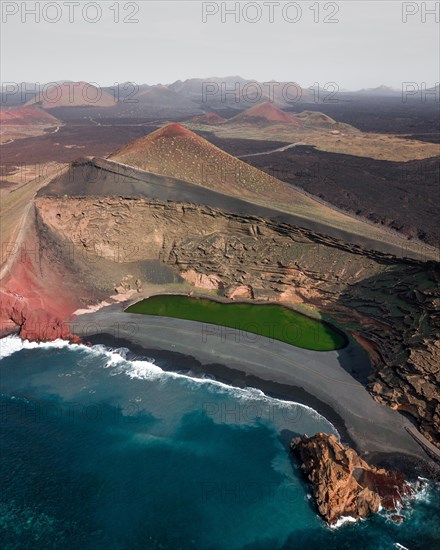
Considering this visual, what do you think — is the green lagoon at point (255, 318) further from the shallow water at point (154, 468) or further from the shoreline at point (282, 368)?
the shallow water at point (154, 468)

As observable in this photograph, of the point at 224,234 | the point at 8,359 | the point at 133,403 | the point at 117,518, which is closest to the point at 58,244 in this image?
the point at 8,359

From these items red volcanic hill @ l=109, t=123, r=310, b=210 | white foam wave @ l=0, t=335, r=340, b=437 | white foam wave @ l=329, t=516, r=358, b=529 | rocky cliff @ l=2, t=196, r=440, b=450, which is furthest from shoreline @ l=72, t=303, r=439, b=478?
red volcanic hill @ l=109, t=123, r=310, b=210

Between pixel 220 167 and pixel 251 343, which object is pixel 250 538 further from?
pixel 220 167

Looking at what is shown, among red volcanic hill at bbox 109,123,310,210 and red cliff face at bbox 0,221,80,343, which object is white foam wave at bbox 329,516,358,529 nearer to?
red cliff face at bbox 0,221,80,343

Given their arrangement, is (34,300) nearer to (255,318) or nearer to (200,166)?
(255,318)

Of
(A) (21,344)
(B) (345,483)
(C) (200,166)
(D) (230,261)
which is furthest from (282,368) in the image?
(C) (200,166)

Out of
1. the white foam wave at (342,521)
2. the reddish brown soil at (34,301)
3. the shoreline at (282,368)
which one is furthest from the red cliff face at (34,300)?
the white foam wave at (342,521)
